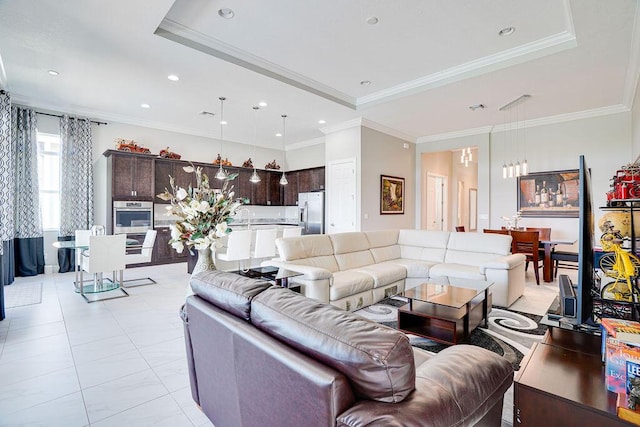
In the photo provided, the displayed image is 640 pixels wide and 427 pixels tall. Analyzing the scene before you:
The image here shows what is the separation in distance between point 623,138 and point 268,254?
649cm

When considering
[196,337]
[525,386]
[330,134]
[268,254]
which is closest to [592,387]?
[525,386]

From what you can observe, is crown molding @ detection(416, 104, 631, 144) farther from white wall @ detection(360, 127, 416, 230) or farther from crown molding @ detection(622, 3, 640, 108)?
white wall @ detection(360, 127, 416, 230)

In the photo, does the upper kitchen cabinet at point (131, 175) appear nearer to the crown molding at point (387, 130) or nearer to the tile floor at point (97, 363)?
the tile floor at point (97, 363)

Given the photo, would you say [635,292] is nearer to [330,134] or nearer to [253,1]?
[253,1]

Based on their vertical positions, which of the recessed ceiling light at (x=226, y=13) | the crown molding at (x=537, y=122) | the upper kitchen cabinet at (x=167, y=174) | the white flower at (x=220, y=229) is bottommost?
the white flower at (x=220, y=229)

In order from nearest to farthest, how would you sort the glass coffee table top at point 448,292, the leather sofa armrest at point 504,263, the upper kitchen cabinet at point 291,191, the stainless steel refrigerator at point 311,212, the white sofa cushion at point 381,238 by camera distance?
the glass coffee table top at point 448,292, the leather sofa armrest at point 504,263, the white sofa cushion at point 381,238, the stainless steel refrigerator at point 311,212, the upper kitchen cabinet at point 291,191

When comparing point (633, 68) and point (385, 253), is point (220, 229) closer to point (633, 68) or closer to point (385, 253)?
point (385, 253)

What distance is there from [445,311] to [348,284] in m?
1.06

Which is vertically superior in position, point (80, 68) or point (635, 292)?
point (80, 68)

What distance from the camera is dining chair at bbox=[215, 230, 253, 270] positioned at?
4844mm

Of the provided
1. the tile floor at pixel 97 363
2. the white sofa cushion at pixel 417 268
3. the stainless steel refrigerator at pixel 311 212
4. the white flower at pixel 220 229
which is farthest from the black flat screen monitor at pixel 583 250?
the stainless steel refrigerator at pixel 311 212

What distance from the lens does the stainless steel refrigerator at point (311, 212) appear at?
753 centimetres

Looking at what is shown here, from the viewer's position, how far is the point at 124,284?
4.97m

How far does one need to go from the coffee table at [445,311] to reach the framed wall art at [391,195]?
3600 mm
